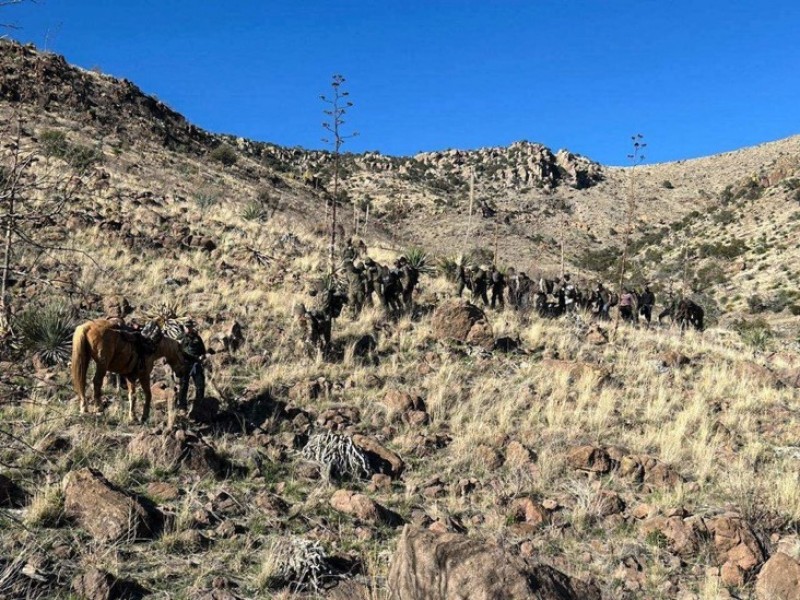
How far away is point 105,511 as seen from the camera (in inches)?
189

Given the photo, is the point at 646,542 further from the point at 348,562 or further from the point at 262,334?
the point at 262,334

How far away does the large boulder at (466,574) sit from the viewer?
11.1 ft

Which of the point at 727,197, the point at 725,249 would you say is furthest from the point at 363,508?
the point at 727,197

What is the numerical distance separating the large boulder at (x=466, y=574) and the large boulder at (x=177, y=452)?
10.5ft

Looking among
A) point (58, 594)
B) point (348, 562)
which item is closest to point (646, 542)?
point (348, 562)

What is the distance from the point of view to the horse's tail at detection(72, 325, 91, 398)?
22.2 feet

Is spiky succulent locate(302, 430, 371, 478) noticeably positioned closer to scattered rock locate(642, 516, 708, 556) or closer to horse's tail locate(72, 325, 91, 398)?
horse's tail locate(72, 325, 91, 398)

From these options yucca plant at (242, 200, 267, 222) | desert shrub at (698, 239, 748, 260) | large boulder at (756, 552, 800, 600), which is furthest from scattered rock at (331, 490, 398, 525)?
desert shrub at (698, 239, 748, 260)

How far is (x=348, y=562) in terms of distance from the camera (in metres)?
4.85

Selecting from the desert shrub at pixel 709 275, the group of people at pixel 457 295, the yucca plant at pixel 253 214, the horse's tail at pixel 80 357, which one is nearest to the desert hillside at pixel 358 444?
the horse's tail at pixel 80 357

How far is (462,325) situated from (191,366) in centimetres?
648

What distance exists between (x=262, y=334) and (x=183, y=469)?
17.3 feet

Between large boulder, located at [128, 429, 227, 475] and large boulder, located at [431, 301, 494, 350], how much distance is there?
7.17 meters

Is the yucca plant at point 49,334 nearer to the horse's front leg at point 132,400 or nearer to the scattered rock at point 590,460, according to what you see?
the horse's front leg at point 132,400
